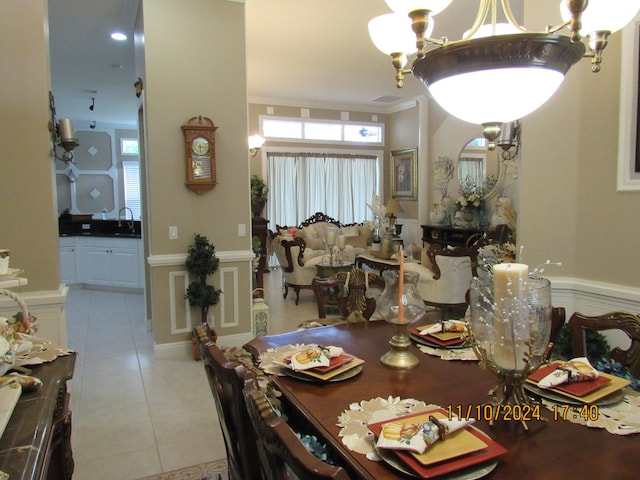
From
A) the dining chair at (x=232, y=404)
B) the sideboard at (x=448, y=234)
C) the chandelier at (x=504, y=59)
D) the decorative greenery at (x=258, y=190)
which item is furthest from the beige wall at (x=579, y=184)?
the decorative greenery at (x=258, y=190)

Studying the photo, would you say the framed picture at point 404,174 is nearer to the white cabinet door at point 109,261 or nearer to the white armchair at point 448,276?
the white armchair at point 448,276

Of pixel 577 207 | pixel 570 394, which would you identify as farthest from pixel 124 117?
pixel 570 394

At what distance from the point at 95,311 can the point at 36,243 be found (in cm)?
348

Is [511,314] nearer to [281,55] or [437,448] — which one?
[437,448]

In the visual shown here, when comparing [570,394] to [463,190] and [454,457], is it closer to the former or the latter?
[454,457]

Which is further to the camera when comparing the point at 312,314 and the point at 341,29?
the point at 312,314

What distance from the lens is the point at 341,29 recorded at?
4.80 m

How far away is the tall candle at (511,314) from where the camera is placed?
1317mm

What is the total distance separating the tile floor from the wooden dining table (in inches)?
43.9

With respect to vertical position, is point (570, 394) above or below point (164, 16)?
below

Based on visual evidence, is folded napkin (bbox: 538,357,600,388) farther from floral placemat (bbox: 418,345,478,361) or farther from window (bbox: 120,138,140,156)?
window (bbox: 120,138,140,156)

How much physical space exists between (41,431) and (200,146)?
3166mm

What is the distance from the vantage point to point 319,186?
9.11 meters

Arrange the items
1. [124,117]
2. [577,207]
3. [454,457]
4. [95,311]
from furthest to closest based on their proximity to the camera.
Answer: [124,117] → [95,311] → [577,207] → [454,457]
